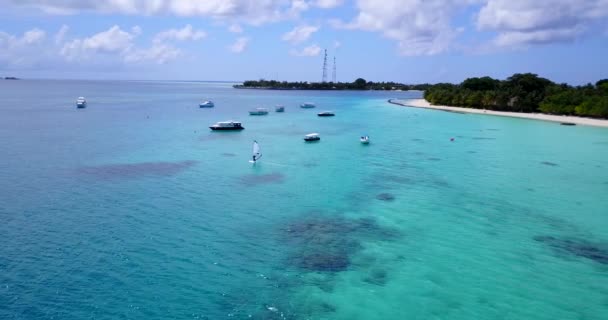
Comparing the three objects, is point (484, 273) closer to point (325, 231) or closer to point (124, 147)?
point (325, 231)

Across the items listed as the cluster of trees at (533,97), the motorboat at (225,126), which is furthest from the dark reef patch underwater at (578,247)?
the cluster of trees at (533,97)

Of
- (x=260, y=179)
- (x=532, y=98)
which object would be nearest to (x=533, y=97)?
(x=532, y=98)

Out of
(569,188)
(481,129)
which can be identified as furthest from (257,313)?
(481,129)

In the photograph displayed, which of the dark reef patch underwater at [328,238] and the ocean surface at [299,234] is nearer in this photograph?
the ocean surface at [299,234]

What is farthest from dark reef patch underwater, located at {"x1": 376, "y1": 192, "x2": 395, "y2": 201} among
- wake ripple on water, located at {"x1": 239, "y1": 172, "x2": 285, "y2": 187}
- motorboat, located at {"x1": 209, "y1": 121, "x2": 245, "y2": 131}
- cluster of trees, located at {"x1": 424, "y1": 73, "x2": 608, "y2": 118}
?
cluster of trees, located at {"x1": 424, "y1": 73, "x2": 608, "y2": 118}

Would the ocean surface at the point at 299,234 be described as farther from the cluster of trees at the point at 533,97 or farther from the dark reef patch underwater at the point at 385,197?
the cluster of trees at the point at 533,97

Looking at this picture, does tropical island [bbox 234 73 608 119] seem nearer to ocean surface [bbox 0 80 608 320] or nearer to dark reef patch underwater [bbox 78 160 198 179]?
ocean surface [bbox 0 80 608 320]

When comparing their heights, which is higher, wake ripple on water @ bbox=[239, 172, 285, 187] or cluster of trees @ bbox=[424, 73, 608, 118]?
cluster of trees @ bbox=[424, 73, 608, 118]
